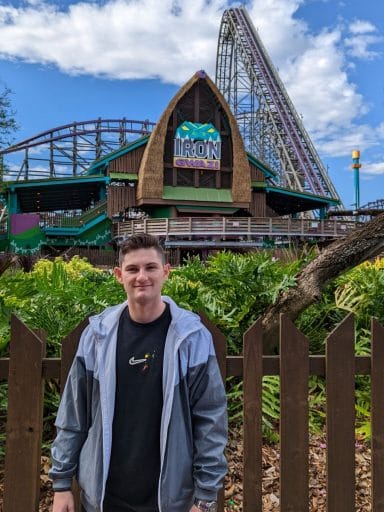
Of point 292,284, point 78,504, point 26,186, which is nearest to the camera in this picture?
point 78,504

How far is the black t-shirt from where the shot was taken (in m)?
1.66

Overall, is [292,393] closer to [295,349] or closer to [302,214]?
[295,349]

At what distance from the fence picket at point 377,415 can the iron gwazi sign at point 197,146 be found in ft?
88.5

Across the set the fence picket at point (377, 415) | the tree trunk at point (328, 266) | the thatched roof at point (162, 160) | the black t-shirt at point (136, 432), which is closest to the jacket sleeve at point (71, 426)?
the black t-shirt at point (136, 432)

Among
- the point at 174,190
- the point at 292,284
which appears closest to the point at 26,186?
the point at 174,190

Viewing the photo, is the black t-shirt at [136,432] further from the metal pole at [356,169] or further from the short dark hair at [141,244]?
the metal pole at [356,169]

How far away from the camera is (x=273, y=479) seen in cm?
256

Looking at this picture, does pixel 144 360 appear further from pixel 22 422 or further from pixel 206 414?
pixel 22 422

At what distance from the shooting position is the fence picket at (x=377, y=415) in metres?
2.10

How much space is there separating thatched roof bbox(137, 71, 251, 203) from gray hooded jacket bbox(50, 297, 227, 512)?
26089 mm

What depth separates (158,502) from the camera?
1624 millimetres

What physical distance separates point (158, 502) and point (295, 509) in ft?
2.54

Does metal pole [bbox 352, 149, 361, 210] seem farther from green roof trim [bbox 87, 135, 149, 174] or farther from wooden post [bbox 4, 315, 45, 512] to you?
wooden post [bbox 4, 315, 45, 512]

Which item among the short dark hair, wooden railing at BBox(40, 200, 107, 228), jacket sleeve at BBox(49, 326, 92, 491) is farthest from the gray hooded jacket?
wooden railing at BBox(40, 200, 107, 228)
